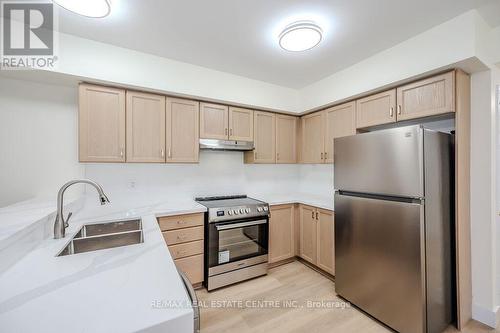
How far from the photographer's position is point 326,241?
2.55m

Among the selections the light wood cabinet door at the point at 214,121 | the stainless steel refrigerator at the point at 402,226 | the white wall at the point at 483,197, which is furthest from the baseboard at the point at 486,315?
the light wood cabinet door at the point at 214,121

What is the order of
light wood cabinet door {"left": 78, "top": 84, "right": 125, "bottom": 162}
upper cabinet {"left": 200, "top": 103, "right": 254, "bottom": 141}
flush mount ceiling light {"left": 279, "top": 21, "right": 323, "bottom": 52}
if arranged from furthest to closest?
upper cabinet {"left": 200, "top": 103, "right": 254, "bottom": 141}, light wood cabinet door {"left": 78, "top": 84, "right": 125, "bottom": 162}, flush mount ceiling light {"left": 279, "top": 21, "right": 323, "bottom": 52}

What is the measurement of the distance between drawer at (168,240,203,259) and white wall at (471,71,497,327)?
8.22 feet

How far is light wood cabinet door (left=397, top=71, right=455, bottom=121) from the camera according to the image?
5.62ft

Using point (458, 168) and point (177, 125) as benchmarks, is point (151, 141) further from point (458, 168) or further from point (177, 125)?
point (458, 168)

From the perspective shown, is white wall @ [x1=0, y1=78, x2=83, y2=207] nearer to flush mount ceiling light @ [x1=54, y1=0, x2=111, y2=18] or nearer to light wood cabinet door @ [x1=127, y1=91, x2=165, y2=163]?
light wood cabinet door @ [x1=127, y1=91, x2=165, y2=163]

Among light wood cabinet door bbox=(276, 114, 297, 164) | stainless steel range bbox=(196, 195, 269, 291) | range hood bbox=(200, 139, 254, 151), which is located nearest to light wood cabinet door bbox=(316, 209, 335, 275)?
stainless steel range bbox=(196, 195, 269, 291)

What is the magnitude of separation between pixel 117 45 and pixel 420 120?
296 cm

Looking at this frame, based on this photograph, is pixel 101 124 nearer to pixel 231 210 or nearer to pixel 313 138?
pixel 231 210

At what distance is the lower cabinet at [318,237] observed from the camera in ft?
8.20

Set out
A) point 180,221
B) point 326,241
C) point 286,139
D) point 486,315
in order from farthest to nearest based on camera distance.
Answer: point 286,139 → point 326,241 → point 180,221 → point 486,315

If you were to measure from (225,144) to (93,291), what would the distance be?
2.00 meters

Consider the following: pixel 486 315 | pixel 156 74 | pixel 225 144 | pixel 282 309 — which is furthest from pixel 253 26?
pixel 486 315

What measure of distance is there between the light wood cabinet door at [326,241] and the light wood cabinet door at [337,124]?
703mm
